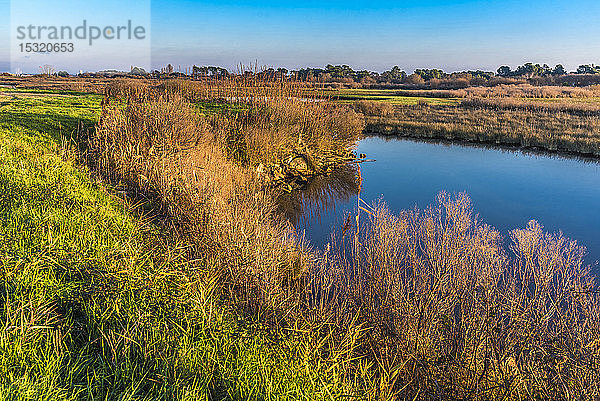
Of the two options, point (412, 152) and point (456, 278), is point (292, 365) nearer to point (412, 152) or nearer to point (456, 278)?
point (456, 278)

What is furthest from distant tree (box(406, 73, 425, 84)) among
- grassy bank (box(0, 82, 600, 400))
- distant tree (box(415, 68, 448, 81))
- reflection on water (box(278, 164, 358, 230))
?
grassy bank (box(0, 82, 600, 400))

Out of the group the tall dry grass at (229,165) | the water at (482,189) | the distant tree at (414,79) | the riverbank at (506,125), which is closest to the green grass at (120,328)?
the tall dry grass at (229,165)

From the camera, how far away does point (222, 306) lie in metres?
4.50

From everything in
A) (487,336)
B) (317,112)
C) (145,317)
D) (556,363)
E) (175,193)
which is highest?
(317,112)

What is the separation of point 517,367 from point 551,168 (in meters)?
16.7

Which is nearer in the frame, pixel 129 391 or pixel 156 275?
pixel 129 391

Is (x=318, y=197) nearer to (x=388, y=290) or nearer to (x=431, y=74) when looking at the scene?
(x=388, y=290)

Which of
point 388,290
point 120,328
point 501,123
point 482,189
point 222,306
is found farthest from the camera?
point 501,123

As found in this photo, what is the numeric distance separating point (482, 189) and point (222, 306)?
12.6 meters

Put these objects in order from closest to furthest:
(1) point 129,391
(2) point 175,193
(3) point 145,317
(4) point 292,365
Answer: (1) point 129,391 < (4) point 292,365 < (3) point 145,317 < (2) point 175,193

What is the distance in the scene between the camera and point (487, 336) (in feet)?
14.2

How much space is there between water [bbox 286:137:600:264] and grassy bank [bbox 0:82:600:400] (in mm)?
2300

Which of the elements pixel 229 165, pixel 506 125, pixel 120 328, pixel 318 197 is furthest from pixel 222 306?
pixel 506 125

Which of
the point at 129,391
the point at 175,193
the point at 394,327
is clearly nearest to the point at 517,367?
the point at 394,327
